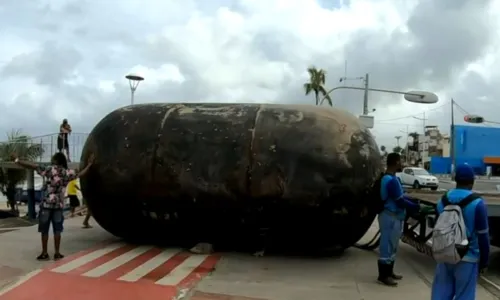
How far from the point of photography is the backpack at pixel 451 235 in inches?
177

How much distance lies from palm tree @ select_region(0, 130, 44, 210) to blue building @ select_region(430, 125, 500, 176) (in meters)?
42.1

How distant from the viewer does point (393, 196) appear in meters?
6.70

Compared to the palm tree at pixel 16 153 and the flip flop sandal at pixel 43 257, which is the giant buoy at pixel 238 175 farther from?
the palm tree at pixel 16 153

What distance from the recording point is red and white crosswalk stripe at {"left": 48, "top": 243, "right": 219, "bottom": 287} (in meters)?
6.62

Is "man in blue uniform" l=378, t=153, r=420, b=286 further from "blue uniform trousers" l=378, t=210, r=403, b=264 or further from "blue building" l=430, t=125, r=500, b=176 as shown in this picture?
"blue building" l=430, t=125, r=500, b=176

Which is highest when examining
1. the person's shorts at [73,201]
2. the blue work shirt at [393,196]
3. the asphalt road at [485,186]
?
the blue work shirt at [393,196]

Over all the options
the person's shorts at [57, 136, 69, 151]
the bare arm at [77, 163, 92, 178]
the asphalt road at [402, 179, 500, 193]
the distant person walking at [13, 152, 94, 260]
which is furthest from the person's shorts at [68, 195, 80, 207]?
the asphalt road at [402, 179, 500, 193]

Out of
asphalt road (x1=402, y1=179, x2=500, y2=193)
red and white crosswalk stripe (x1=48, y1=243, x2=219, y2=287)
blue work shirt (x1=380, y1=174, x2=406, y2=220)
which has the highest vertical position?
blue work shirt (x1=380, y1=174, x2=406, y2=220)

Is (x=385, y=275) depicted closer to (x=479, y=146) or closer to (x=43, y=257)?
(x=43, y=257)

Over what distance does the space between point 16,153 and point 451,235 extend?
15478 mm

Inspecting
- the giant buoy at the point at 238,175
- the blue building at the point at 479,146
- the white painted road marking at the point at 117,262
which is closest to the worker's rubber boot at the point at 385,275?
the giant buoy at the point at 238,175

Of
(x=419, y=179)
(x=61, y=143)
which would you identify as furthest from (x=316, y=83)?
(x=61, y=143)

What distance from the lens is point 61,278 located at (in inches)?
254

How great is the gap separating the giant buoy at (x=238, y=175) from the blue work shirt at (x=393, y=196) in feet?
2.64
